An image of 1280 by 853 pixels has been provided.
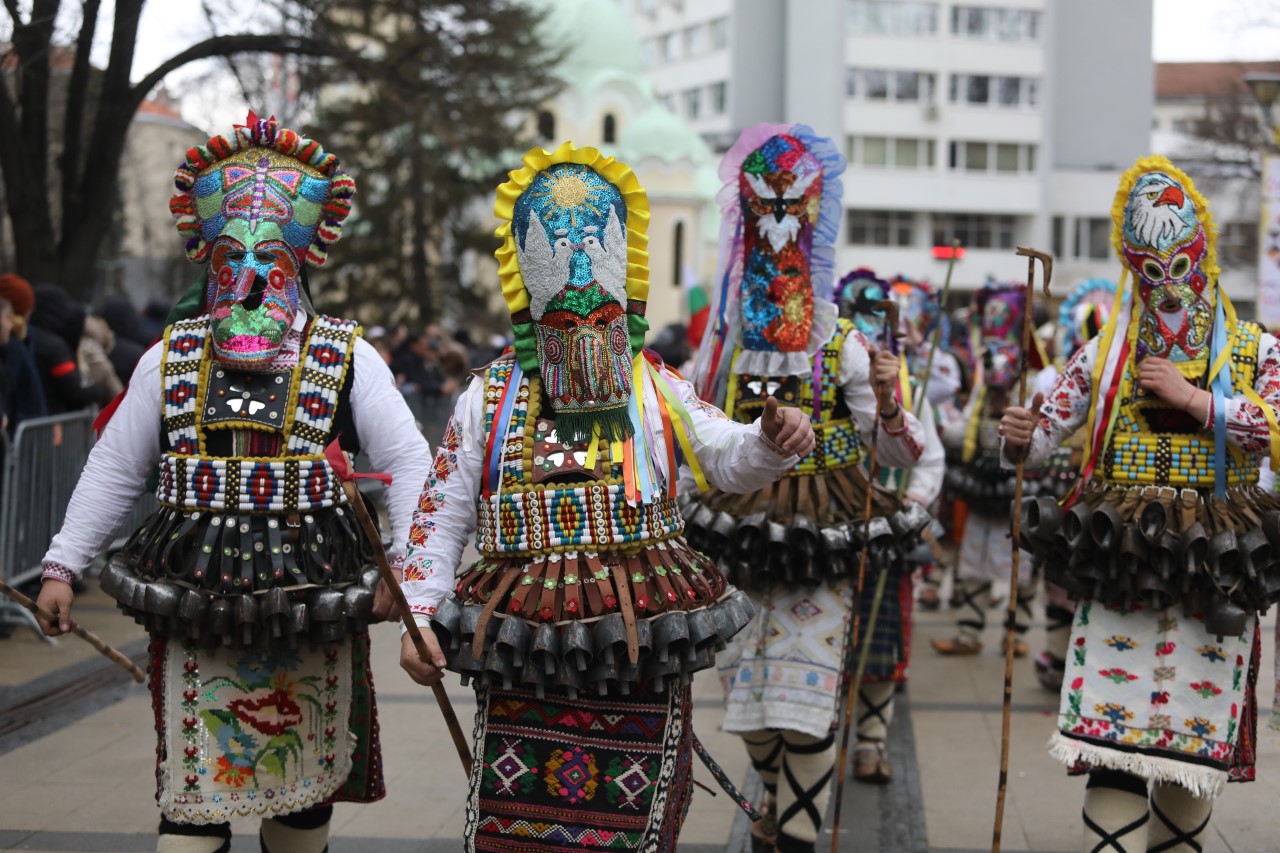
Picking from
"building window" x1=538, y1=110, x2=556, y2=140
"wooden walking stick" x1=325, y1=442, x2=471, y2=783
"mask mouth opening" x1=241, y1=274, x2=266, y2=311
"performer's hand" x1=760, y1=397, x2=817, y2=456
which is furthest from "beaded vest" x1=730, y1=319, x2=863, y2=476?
"building window" x1=538, y1=110, x2=556, y2=140

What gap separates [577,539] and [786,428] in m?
0.59

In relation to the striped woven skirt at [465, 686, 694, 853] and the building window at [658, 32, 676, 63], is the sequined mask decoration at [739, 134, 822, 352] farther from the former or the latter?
the building window at [658, 32, 676, 63]

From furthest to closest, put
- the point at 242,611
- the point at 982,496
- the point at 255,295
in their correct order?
the point at 982,496 → the point at 255,295 → the point at 242,611

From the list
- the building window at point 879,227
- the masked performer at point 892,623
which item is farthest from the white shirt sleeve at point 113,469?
the building window at point 879,227

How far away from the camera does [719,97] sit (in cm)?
6906

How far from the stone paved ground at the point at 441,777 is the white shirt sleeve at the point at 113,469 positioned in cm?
167

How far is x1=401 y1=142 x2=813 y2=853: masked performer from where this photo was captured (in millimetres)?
3787

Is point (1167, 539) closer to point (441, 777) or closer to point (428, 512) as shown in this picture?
point (428, 512)

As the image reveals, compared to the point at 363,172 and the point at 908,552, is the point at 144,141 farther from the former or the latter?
the point at 908,552

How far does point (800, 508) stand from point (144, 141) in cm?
3859

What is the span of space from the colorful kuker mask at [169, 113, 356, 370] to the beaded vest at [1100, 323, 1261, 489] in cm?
248

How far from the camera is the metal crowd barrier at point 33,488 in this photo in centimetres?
929

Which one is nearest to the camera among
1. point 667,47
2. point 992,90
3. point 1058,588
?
point 1058,588

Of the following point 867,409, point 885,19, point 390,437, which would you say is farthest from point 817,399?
point 885,19
